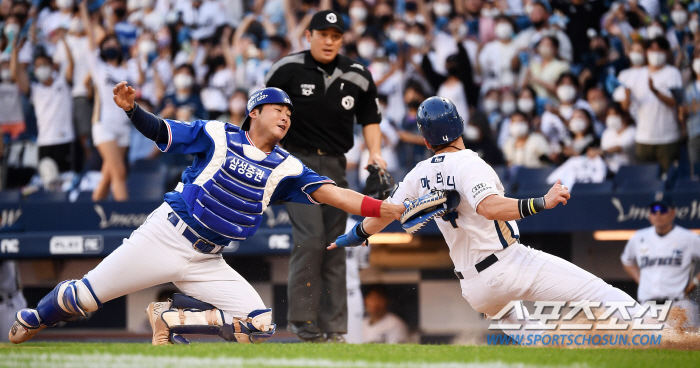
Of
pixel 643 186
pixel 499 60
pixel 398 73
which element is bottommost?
pixel 643 186

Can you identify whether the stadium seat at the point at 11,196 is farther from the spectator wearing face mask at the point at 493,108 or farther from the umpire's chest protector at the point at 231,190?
the umpire's chest protector at the point at 231,190

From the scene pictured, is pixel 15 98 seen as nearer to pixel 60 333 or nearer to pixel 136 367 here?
pixel 60 333

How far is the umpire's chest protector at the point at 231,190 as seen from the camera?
14.6 ft

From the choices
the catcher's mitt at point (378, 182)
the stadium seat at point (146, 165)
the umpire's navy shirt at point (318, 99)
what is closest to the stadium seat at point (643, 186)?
the catcher's mitt at point (378, 182)

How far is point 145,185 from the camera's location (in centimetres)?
989

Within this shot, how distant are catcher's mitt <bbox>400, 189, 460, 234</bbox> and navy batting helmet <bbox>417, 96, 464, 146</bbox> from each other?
1.21 ft

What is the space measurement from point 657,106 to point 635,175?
898 mm

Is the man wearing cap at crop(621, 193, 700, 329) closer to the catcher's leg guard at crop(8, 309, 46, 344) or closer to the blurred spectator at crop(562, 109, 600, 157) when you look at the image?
the blurred spectator at crop(562, 109, 600, 157)

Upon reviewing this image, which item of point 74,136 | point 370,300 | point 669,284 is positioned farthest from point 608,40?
point 74,136

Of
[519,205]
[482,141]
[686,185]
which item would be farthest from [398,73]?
[519,205]

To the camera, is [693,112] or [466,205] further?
[693,112]

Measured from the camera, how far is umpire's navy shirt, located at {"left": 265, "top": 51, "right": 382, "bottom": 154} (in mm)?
5836

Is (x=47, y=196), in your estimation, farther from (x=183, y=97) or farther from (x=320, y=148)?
(x=320, y=148)

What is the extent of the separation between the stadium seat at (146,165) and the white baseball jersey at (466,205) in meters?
6.41
